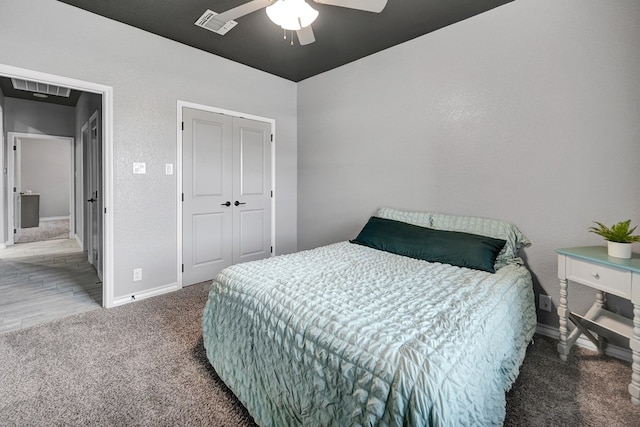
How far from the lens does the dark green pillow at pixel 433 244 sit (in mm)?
2102

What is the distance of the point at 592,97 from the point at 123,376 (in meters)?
3.54

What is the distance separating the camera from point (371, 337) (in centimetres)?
106

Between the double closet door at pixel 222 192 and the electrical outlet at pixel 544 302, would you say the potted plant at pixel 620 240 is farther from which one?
the double closet door at pixel 222 192

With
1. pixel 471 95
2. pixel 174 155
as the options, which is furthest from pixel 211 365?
pixel 471 95

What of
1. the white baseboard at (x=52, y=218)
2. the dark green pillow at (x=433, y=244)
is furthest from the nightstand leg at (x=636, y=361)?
the white baseboard at (x=52, y=218)

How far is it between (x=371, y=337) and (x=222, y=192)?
2.91 metres

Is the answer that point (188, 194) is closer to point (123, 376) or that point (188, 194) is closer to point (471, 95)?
point (123, 376)

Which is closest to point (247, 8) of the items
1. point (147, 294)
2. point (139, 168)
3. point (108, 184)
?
point (139, 168)

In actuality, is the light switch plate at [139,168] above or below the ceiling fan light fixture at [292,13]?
below

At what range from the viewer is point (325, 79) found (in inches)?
150

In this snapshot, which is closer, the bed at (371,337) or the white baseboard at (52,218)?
the bed at (371,337)

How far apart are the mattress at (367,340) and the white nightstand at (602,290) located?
0.76 ft

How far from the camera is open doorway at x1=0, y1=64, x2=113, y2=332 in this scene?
2676 mm

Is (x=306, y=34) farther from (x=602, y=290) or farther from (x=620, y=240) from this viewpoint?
(x=602, y=290)
